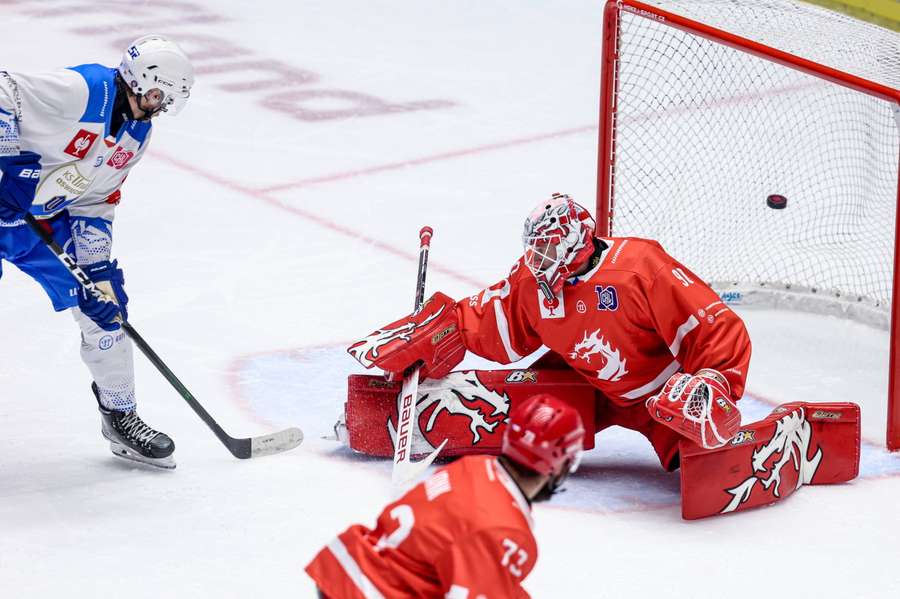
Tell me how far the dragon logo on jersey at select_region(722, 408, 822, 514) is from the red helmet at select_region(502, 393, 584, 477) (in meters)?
1.58

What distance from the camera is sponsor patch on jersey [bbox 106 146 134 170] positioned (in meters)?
4.00

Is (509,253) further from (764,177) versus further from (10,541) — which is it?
(10,541)

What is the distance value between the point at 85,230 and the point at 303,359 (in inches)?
46.3

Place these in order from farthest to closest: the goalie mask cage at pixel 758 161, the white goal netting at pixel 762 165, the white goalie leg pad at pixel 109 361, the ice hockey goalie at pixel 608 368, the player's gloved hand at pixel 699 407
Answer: the white goal netting at pixel 762 165 → the goalie mask cage at pixel 758 161 → the white goalie leg pad at pixel 109 361 → the ice hockey goalie at pixel 608 368 → the player's gloved hand at pixel 699 407

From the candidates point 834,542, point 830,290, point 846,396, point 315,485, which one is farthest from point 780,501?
point 830,290

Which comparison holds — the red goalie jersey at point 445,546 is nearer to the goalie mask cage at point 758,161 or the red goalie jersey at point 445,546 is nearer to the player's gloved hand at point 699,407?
the player's gloved hand at point 699,407

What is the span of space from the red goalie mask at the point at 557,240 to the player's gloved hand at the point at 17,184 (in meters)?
1.27

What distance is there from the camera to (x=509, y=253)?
6.07 meters

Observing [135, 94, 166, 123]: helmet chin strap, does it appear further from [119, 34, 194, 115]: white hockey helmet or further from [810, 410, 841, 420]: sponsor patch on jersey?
[810, 410, 841, 420]: sponsor patch on jersey

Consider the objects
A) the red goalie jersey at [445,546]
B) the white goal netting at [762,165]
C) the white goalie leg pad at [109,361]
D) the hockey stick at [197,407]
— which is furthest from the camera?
the white goal netting at [762,165]

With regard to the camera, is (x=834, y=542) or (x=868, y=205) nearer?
(x=834, y=542)

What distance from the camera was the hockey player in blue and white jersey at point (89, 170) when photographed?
12.6 ft

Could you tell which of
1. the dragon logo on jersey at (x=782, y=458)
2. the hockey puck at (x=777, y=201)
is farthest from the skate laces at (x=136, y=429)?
the hockey puck at (x=777, y=201)

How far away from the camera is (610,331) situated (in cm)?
396
